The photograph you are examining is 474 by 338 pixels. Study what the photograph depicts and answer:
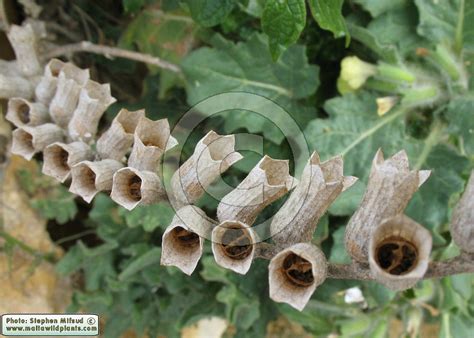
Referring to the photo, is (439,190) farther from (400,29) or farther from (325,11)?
(325,11)

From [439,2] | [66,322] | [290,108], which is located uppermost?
[439,2]

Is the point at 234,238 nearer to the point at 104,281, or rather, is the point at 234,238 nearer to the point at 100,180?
the point at 100,180

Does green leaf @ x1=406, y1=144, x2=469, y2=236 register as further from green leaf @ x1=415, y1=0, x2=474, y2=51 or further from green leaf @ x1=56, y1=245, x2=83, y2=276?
green leaf @ x1=56, y1=245, x2=83, y2=276

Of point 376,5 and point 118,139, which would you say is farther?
point 376,5

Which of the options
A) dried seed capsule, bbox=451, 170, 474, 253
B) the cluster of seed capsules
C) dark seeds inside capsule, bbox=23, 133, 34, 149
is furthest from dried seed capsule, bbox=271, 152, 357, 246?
dark seeds inside capsule, bbox=23, 133, 34, 149

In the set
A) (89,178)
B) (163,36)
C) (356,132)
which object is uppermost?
(163,36)

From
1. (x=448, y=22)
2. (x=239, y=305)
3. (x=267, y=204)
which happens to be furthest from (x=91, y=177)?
(x=448, y=22)

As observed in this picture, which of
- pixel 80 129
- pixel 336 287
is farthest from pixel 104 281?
pixel 80 129
